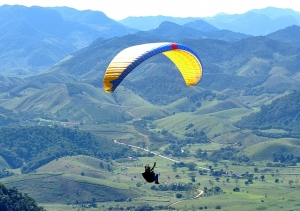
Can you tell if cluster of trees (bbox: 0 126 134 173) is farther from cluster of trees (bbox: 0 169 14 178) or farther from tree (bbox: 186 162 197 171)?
tree (bbox: 186 162 197 171)

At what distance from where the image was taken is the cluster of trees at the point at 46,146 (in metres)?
160

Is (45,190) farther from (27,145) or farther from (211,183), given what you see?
(27,145)

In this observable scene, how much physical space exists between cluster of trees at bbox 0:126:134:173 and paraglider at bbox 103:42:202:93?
10436 cm

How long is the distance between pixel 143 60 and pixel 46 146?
131 metres

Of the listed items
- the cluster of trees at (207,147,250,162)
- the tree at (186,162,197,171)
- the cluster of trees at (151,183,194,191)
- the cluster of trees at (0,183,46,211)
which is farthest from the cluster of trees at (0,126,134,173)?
the cluster of trees at (0,183,46,211)

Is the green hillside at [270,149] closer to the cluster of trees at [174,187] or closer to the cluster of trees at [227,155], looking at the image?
the cluster of trees at [227,155]

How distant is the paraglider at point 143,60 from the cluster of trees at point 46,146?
342 ft

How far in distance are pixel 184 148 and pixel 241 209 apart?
70349mm

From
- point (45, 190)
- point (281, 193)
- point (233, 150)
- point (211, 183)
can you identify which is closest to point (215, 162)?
point (233, 150)

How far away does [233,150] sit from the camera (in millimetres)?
170000

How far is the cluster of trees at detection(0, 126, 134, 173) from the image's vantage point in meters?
160

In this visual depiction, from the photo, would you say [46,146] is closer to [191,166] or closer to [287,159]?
[191,166]

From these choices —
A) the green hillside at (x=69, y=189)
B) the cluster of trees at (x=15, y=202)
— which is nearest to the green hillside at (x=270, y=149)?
the green hillside at (x=69, y=189)

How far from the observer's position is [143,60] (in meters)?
43.3
